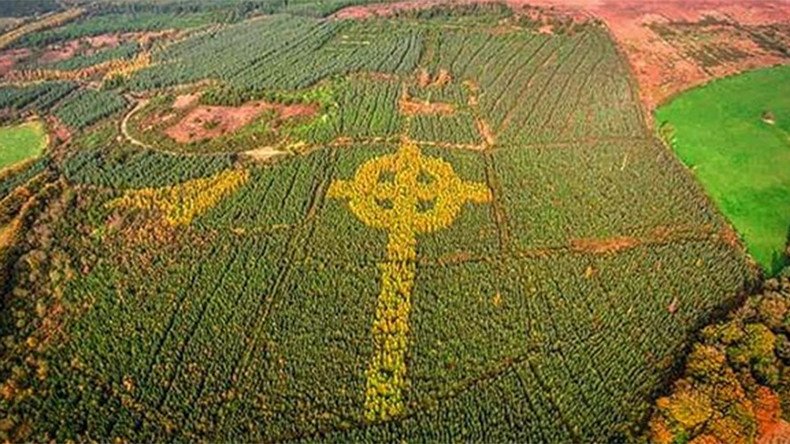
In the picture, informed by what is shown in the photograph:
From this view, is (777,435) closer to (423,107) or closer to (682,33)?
(423,107)

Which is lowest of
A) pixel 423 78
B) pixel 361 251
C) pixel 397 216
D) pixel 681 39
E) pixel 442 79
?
pixel 361 251

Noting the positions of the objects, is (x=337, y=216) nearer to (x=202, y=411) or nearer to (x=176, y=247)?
(x=176, y=247)

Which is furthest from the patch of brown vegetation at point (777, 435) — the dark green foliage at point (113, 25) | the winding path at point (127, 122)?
the dark green foliage at point (113, 25)

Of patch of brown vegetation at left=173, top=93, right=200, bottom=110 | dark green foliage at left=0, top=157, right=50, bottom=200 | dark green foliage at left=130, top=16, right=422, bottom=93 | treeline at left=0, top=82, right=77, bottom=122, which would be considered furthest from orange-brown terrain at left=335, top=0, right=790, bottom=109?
dark green foliage at left=0, top=157, right=50, bottom=200

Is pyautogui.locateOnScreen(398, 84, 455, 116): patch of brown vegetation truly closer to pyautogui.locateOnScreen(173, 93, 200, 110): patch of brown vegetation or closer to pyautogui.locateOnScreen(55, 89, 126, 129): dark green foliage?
pyautogui.locateOnScreen(173, 93, 200, 110): patch of brown vegetation

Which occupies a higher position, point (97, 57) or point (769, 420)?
point (97, 57)

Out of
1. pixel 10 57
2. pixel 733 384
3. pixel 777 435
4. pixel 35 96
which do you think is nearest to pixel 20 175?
pixel 35 96

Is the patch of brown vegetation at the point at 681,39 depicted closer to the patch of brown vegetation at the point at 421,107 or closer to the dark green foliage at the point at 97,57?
the patch of brown vegetation at the point at 421,107
